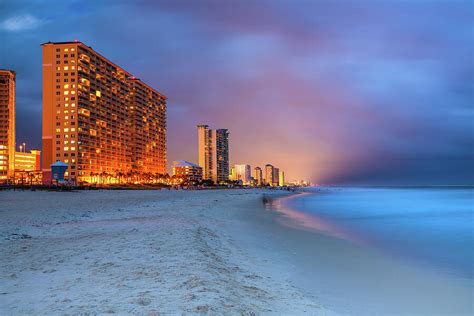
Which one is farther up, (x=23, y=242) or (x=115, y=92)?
(x=115, y=92)

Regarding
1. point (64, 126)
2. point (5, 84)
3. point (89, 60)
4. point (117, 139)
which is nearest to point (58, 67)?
point (89, 60)

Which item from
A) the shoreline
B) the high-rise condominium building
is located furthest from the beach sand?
the high-rise condominium building

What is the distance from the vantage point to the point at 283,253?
40.3ft

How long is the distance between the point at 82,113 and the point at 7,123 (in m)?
69.7

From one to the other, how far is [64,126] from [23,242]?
141 metres

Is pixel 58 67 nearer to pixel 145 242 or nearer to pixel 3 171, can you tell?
pixel 3 171

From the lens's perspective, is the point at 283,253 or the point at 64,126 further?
the point at 64,126

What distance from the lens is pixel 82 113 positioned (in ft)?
457

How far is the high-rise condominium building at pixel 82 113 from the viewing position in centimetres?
13550

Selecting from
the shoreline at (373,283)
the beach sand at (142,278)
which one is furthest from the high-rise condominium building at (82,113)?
the shoreline at (373,283)

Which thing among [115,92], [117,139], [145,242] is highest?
[115,92]

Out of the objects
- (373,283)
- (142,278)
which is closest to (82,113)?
(142,278)

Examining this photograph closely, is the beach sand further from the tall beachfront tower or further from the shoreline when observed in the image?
the tall beachfront tower

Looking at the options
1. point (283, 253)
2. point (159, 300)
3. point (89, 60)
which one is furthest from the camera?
point (89, 60)
